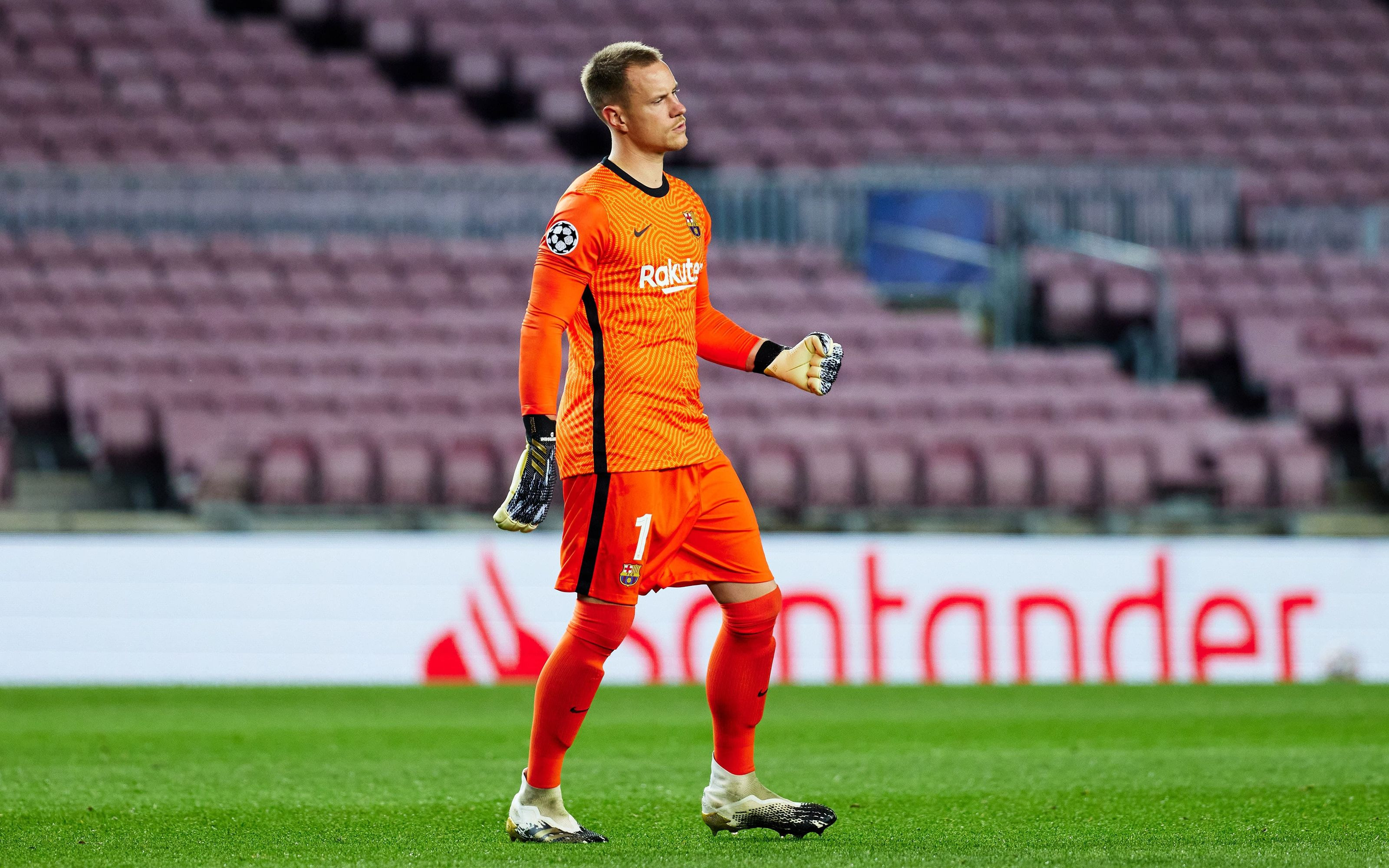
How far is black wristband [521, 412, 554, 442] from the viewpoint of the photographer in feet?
11.9

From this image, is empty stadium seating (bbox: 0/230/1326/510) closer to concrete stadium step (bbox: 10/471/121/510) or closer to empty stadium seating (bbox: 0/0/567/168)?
concrete stadium step (bbox: 10/471/121/510)

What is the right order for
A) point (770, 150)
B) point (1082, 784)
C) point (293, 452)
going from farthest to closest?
point (770, 150) → point (293, 452) → point (1082, 784)

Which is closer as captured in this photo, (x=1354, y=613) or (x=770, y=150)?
(x=1354, y=613)

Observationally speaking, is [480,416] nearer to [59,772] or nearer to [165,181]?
[165,181]

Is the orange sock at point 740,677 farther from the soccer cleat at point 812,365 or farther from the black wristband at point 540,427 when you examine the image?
the black wristband at point 540,427

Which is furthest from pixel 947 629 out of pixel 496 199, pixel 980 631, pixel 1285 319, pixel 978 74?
pixel 978 74

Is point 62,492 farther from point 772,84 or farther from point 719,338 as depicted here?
point 719,338

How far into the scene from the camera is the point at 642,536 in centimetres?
373

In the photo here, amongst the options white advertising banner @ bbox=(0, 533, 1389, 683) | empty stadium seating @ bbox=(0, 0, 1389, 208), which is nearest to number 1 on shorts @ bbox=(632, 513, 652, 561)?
white advertising banner @ bbox=(0, 533, 1389, 683)

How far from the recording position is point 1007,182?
44.1 feet

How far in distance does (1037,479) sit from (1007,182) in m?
3.85

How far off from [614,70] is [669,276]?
478 mm

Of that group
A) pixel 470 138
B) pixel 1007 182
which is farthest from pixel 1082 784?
pixel 470 138

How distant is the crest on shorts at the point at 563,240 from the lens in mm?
3693
